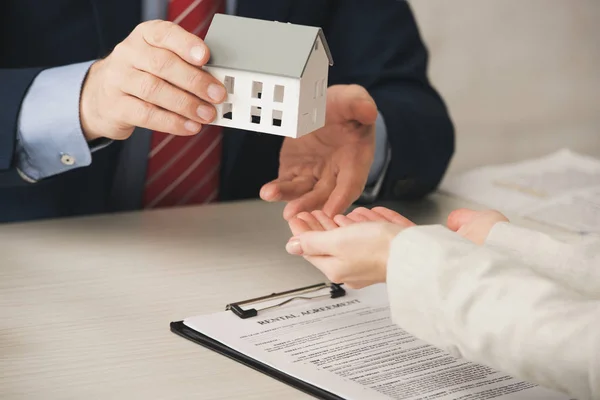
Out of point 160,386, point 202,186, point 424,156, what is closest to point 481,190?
point 424,156

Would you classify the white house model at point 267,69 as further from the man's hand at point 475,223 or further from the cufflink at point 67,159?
the cufflink at point 67,159

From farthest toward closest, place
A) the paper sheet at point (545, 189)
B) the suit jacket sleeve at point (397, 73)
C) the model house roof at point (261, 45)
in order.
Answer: the suit jacket sleeve at point (397, 73) → the paper sheet at point (545, 189) → the model house roof at point (261, 45)

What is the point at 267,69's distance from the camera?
2.81 ft

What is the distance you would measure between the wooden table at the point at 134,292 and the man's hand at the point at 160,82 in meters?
0.19

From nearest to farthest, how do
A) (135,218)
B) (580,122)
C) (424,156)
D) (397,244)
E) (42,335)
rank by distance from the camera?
(397,244), (42,335), (135,218), (424,156), (580,122)

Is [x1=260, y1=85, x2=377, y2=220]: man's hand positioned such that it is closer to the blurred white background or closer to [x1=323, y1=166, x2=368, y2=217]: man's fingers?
[x1=323, y1=166, x2=368, y2=217]: man's fingers

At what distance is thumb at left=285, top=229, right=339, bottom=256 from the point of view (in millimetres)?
779

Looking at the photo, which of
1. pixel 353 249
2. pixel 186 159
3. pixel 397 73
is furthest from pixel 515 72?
pixel 353 249

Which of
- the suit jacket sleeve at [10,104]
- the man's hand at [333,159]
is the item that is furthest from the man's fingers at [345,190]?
the suit jacket sleeve at [10,104]

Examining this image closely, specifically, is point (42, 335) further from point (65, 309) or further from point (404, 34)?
point (404, 34)

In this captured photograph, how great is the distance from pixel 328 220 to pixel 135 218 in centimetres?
45

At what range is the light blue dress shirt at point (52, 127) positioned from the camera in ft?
3.63

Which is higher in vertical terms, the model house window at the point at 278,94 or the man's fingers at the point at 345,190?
the model house window at the point at 278,94

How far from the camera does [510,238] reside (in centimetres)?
79
